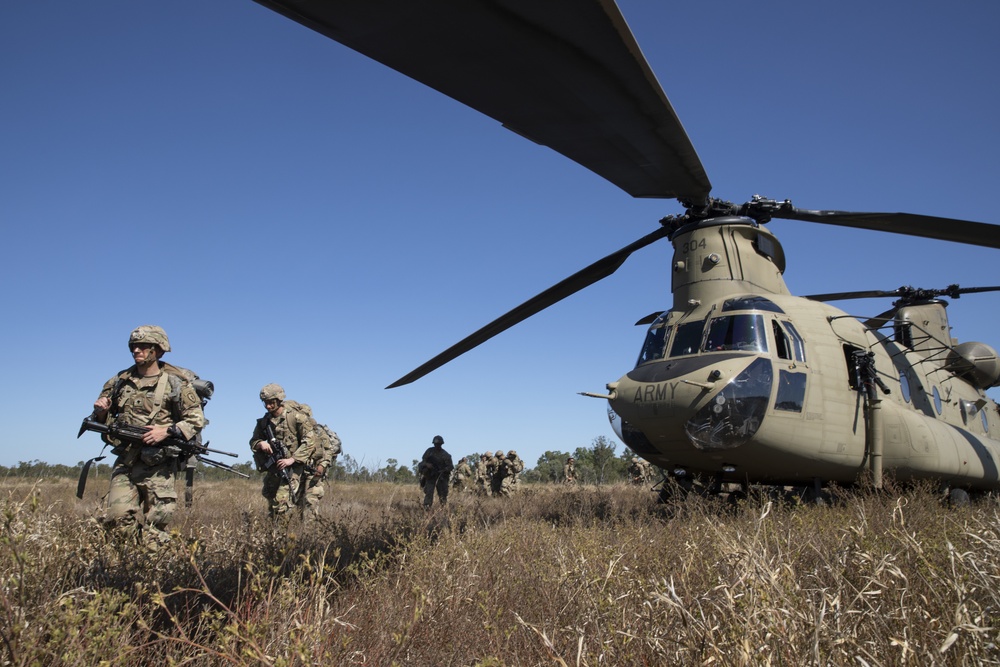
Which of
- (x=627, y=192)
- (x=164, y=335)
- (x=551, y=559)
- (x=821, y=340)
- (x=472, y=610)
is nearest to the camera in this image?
(x=472, y=610)

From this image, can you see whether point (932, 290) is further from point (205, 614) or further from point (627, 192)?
point (205, 614)

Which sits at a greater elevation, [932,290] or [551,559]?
[932,290]

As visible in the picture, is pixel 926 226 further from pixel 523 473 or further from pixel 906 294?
pixel 523 473

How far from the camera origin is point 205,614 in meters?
2.43

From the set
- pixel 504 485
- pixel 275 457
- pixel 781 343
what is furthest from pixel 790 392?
pixel 504 485

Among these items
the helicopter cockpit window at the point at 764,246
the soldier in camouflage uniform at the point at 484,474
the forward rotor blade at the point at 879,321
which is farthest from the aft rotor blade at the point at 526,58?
A: the soldier in camouflage uniform at the point at 484,474

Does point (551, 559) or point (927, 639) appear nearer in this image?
point (927, 639)

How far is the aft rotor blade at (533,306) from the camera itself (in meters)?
6.48

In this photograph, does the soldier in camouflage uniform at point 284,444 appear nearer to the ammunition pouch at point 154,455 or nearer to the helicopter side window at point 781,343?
the ammunition pouch at point 154,455

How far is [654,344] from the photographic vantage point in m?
6.95

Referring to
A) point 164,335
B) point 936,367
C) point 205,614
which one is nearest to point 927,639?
point 205,614

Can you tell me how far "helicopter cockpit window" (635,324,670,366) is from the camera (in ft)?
22.4

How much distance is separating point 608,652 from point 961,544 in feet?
10.0

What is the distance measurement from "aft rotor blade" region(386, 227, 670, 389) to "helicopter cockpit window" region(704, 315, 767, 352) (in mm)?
1222
